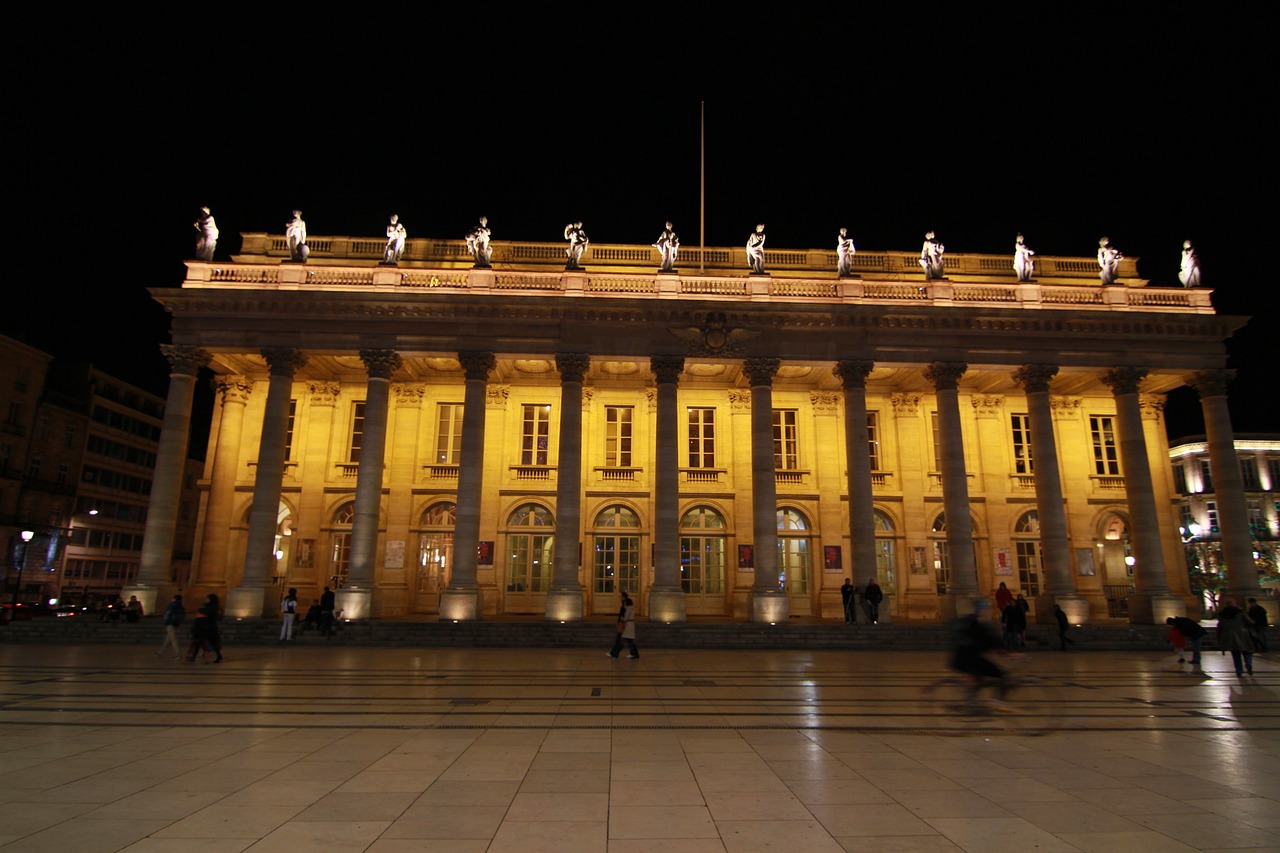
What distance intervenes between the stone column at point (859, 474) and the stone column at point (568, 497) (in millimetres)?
9894

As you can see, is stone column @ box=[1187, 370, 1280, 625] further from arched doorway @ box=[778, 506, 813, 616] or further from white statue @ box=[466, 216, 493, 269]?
white statue @ box=[466, 216, 493, 269]

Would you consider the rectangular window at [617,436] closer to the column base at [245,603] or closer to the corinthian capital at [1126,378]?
the column base at [245,603]

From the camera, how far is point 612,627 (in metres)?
24.1

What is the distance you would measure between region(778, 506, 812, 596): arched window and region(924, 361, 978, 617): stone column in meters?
5.65

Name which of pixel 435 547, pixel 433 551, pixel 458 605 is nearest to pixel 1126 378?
pixel 458 605

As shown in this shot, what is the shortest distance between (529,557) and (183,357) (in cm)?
1486

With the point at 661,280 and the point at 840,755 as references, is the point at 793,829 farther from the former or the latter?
the point at 661,280

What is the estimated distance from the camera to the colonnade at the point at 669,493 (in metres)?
25.8

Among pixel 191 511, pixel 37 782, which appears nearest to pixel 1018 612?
pixel 37 782

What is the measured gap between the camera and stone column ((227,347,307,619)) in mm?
25641

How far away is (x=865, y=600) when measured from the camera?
82.7ft

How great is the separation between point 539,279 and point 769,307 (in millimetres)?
8817

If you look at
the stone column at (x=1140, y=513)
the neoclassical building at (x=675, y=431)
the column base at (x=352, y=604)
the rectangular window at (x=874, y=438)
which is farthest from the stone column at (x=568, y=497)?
the stone column at (x=1140, y=513)

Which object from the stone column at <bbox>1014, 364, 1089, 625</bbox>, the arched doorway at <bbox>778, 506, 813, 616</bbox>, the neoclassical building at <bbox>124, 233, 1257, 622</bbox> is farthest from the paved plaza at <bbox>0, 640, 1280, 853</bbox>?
the arched doorway at <bbox>778, 506, 813, 616</bbox>
